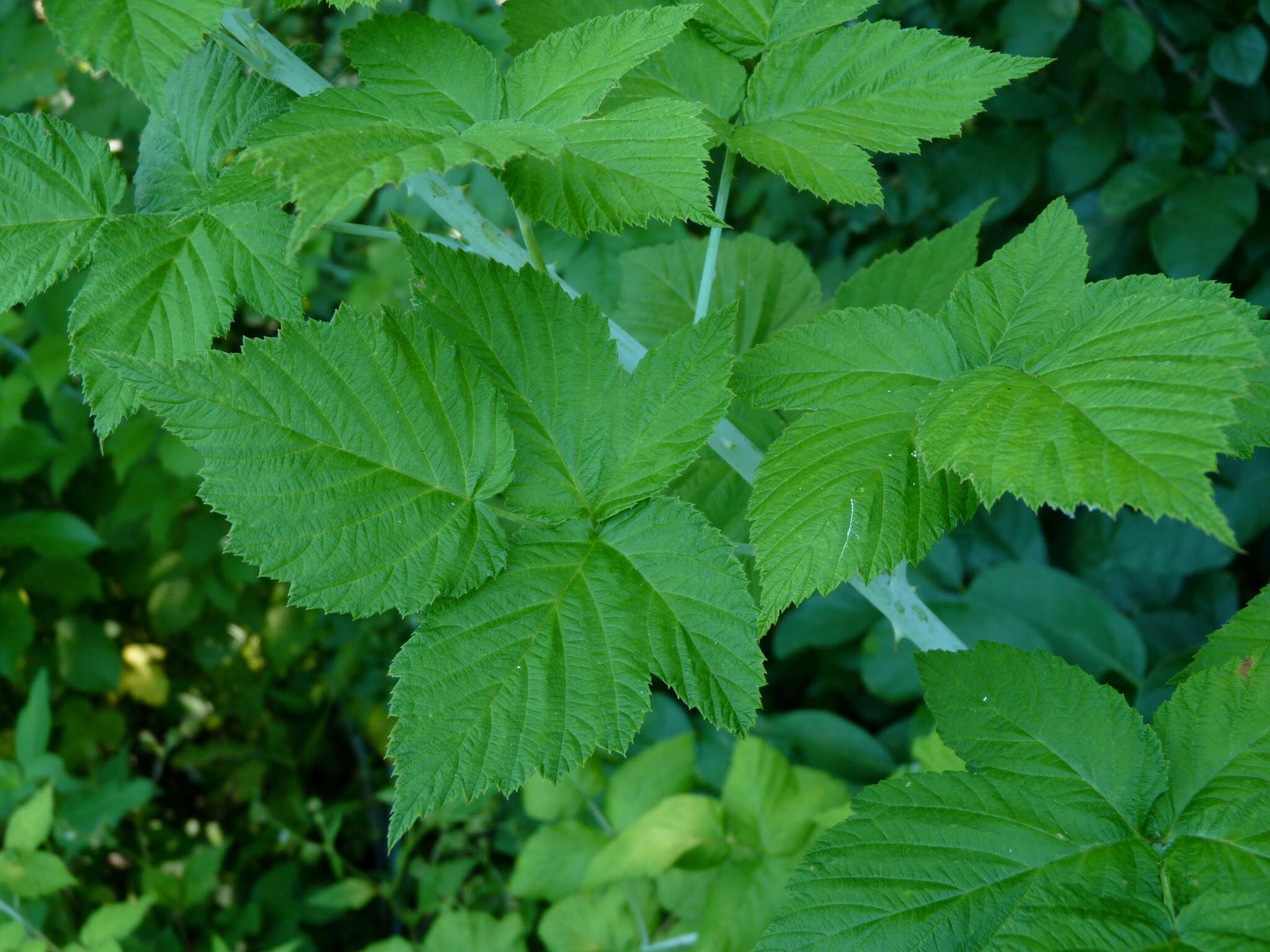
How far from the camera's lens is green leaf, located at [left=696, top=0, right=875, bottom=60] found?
875 mm

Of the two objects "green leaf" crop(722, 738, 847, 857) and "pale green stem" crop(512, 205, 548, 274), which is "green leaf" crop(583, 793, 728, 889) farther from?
"pale green stem" crop(512, 205, 548, 274)

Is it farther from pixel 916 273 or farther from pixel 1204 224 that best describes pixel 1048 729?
pixel 1204 224

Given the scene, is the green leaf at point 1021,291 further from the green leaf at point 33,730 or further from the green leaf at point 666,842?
the green leaf at point 33,730

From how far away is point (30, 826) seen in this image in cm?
160

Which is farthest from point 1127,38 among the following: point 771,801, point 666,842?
point 666,842

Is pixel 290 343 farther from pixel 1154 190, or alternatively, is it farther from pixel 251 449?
pixel 1154 190

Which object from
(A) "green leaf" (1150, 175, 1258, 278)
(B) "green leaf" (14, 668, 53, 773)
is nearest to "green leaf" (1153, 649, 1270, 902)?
(A) "green leaf" (1150, 175, 1258, 278)

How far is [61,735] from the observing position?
2.75 meters

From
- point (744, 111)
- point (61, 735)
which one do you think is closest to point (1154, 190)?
point (744, 111)

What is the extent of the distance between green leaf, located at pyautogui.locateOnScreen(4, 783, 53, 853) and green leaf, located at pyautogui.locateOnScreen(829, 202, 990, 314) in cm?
155

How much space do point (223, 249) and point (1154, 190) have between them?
1.95 metres

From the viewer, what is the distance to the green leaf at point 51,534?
2336 millimetres

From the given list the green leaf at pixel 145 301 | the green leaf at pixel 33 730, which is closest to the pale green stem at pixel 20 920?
the green leaf at pixel 33 730

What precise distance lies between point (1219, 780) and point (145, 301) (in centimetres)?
88
